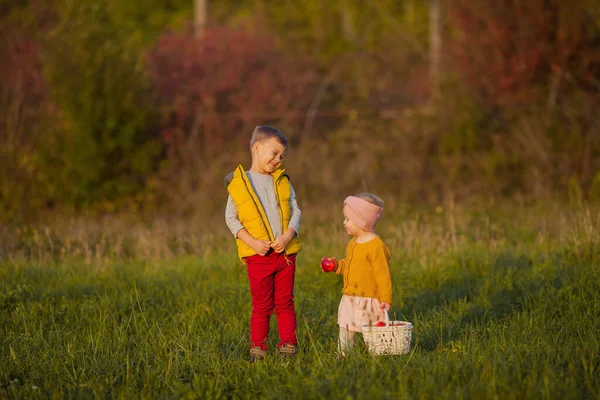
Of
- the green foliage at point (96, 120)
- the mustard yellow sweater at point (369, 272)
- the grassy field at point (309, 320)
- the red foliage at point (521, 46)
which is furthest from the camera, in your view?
the red foliage at point (521, 46)

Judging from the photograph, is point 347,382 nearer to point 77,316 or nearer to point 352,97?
point 77,316

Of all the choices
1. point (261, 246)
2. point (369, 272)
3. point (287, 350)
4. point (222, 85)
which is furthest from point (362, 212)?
point (222, 85)

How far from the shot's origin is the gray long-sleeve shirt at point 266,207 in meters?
5.54

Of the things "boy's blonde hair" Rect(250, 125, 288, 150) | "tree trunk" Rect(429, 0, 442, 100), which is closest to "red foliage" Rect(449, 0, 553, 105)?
"tree trunk" Rect(429, 0, 442, 100)

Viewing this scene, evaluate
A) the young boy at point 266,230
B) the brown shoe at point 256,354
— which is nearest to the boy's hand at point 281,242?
the young boy at point 266,230

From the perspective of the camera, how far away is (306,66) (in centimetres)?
2061

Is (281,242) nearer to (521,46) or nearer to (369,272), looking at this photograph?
(369,272)

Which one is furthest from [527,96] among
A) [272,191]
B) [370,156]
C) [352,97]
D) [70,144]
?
[272,191]

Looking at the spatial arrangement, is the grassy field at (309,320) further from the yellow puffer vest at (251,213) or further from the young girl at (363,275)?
the yellow puffer vest at (251,213)

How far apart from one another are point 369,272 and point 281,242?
0.59 metres

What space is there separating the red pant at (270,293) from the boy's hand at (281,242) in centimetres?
11

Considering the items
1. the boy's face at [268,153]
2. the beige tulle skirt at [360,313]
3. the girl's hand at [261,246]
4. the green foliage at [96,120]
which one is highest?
the green foliage at [96,120]

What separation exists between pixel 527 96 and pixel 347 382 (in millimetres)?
12989

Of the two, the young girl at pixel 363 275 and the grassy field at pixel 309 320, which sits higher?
the young girl at pixel 363 275
